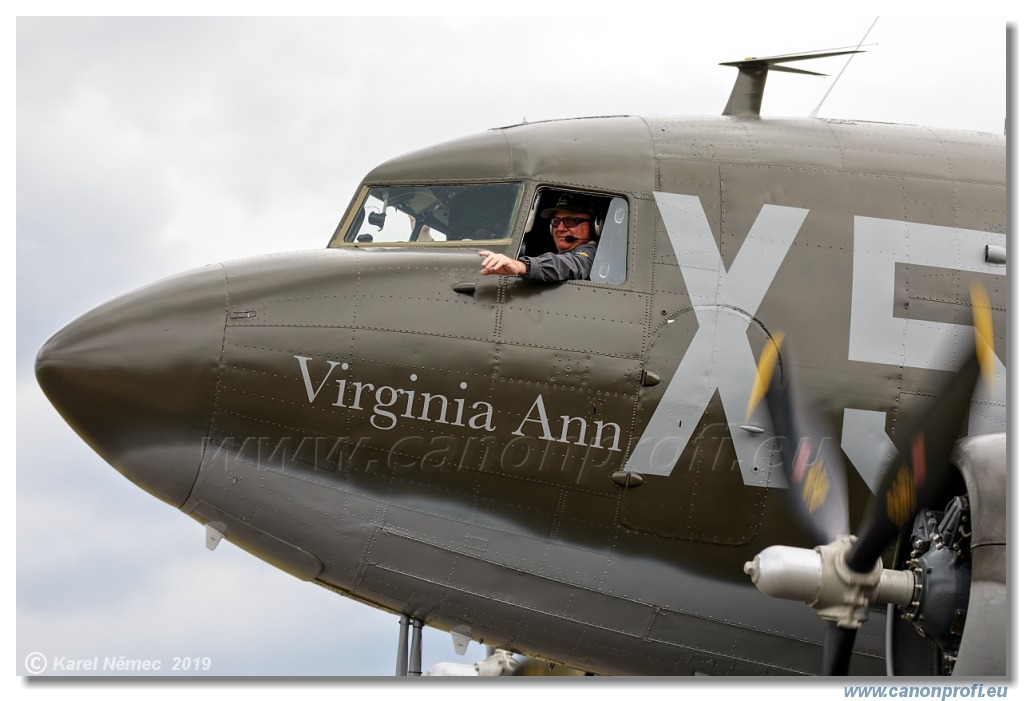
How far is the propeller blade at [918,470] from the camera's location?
7.25 metres

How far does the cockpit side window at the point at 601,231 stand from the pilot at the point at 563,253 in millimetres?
34

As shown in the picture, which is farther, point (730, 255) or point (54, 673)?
point (730, 255)

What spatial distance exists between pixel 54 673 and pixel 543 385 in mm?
3433

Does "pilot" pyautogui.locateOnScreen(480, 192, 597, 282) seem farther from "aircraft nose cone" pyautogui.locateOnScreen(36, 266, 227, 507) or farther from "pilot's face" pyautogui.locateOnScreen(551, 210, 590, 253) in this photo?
"aircraft nose cone" pyautogui.locateOnScreen(36, 266, 227, 507)

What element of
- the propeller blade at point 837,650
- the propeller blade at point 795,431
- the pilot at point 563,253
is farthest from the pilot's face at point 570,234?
the propeller blade at point 837,650

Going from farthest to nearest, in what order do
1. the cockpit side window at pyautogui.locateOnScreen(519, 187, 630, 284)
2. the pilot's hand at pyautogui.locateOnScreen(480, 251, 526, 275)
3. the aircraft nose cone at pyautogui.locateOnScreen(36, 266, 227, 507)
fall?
1. the cockpit side window at pyautogui.locateOnScreen(519, 187, 630, 284)
2. the pilot's hand at pyautogui.locateOnScreen(480, 251, 526, 275)
3. the aircraft nose cone at pyautogui.locateOnScreen(36, 266, 227, 507)

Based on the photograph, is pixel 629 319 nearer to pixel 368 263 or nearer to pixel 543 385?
pixel 543 385

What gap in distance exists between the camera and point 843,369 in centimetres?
850

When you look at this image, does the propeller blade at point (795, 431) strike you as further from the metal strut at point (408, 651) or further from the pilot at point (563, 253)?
the metal strut at point (408, 651)

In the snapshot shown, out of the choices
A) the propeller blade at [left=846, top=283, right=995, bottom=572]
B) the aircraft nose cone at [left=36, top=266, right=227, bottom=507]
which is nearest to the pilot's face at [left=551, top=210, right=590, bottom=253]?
the aircraft nose cone at [left=36, top=266, right=227, bottom=507]

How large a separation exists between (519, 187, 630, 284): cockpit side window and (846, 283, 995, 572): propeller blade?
2089 mm

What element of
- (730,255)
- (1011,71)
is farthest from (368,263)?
(1011,71)

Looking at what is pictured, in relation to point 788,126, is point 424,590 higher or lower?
lower

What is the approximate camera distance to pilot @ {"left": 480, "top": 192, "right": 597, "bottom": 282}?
26.9 ft
